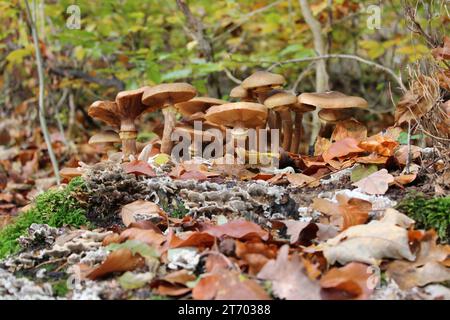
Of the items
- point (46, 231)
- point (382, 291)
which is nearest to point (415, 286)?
point (382, 291)

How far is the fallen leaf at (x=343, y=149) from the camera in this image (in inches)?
133

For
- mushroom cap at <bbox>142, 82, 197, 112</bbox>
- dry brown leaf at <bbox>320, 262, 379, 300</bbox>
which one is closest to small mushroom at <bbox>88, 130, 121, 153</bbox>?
mushroom cap at <bbox>142, 82, 197, 112</bbox>

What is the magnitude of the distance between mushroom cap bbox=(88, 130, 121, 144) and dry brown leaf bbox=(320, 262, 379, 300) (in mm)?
2760

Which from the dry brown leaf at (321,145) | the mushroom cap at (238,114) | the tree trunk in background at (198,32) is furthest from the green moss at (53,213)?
the tree trunk in background at (198,32)

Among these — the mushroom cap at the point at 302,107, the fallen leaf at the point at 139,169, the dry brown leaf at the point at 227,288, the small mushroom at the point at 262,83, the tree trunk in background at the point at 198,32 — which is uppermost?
the tree trunk in background at the point at 198,32

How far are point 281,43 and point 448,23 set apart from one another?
372 centimetres

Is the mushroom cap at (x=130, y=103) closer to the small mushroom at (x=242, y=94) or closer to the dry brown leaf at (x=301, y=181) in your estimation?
the small mushroom at (x=242, y=94)

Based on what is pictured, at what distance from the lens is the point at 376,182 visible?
295 centimetres

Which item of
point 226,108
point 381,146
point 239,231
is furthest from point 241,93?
point 239,231

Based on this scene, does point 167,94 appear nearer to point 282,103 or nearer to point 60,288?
point 282,103

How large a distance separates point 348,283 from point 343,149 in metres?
1.58

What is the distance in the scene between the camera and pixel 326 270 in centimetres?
215

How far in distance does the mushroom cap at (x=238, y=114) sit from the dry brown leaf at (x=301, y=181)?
59 centimetres
